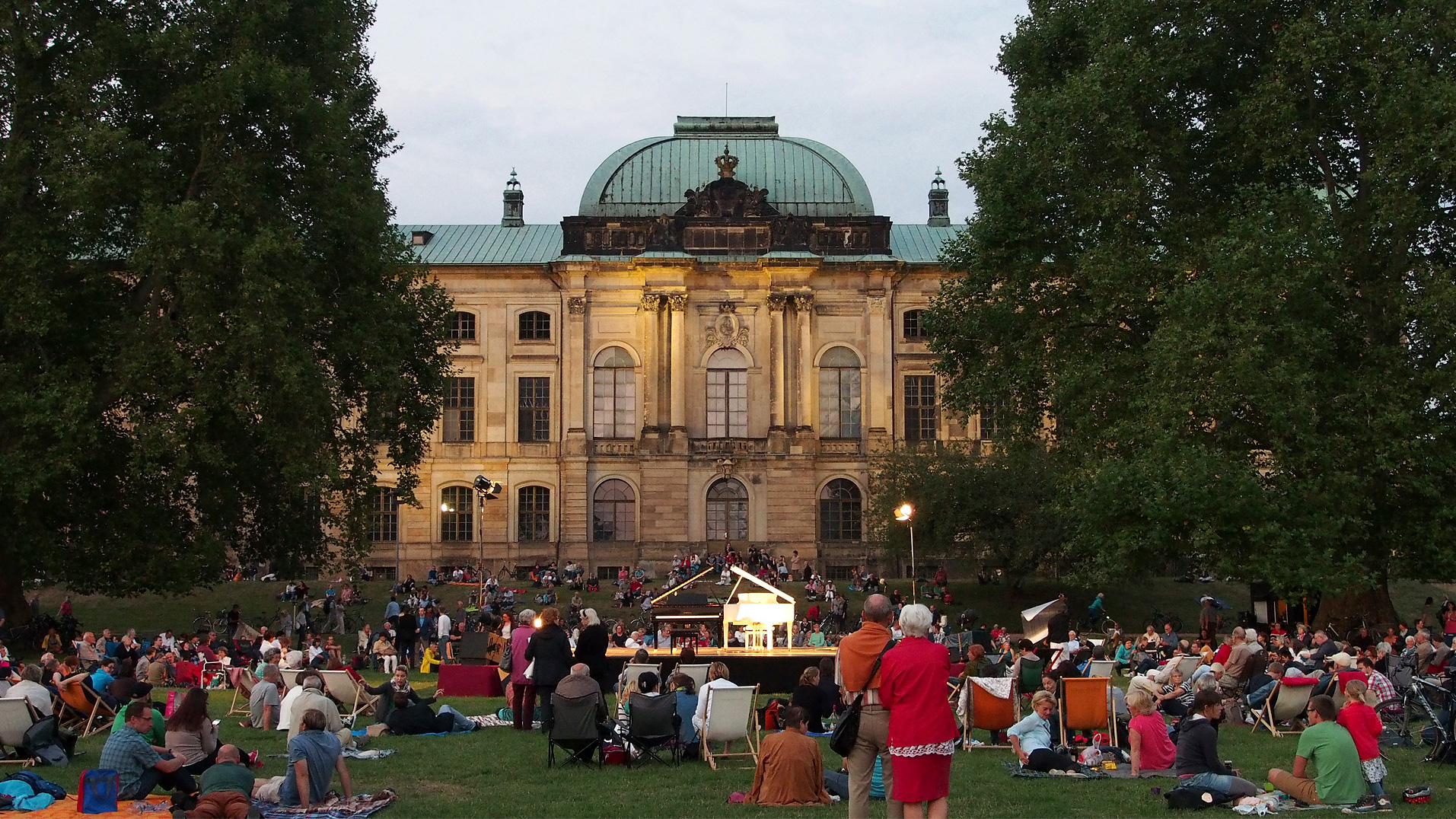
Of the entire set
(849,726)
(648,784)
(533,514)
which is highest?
(533,514)

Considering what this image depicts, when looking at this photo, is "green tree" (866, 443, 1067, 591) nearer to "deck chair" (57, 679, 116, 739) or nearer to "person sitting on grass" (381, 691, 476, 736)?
"person sitting on grass" (381, 691, 476, 736)

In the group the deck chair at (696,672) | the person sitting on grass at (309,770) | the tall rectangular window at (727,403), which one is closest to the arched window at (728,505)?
the tall rectangular window at (727,403)

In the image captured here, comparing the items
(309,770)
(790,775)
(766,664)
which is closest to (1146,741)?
(790,775)

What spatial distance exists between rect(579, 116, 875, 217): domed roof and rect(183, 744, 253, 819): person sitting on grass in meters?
46.8

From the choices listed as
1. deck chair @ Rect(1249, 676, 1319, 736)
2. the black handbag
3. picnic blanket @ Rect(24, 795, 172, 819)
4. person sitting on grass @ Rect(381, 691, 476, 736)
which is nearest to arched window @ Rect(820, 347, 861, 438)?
deck chair @ Rect(1249, 676, 1319, 736)

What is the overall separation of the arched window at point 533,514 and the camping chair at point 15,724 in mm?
41353

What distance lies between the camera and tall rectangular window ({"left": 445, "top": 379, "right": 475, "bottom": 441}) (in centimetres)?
5684

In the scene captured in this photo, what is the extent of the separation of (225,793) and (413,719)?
6475 mm

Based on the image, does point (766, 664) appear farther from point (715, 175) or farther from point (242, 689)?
point (715, 175)

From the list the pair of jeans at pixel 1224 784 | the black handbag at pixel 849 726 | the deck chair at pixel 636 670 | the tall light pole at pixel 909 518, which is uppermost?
the tall light pole at pixel 909 518

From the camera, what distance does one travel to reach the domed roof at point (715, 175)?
5797cm

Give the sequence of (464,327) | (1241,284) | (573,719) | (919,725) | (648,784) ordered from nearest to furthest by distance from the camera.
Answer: (919,725) < (648,784) < (573,719) < (1241,284) < (464,327)

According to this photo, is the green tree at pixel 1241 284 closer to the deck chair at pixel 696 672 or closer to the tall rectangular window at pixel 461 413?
the deck chair at pixel 696 672

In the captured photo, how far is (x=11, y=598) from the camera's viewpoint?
96.0ft
